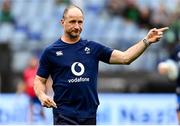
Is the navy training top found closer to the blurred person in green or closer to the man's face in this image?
the man's face

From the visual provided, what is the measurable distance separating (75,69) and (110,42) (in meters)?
12.6

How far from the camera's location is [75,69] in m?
7.74

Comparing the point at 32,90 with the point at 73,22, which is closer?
the point at 73,22

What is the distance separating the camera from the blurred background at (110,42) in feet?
62.4

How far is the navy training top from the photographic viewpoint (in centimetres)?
773

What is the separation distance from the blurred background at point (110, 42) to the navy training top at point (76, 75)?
396 inches

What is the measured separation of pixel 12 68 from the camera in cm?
2011

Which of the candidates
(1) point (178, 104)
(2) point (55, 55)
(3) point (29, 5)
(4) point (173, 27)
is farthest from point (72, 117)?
(3) point (29, 5)

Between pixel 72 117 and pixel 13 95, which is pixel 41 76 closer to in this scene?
pixel 72 117

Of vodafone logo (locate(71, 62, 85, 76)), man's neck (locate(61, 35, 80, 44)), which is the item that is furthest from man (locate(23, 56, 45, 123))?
vodafone logo (locate(71, 62, 85, 76))

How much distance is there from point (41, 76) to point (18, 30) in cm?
1419

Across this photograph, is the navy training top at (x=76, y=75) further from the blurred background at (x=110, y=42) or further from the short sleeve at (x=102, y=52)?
the blurred background at (x=110, y=42)

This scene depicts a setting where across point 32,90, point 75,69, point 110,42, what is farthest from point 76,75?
point 110,42

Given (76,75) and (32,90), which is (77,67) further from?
(32,90)
